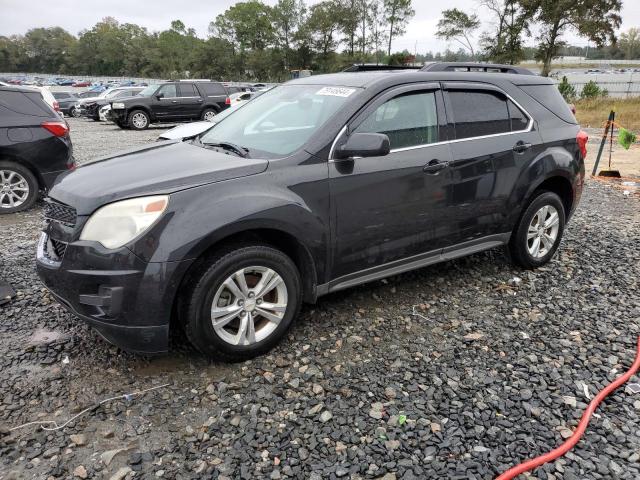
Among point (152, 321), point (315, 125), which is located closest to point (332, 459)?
point (152, 321)

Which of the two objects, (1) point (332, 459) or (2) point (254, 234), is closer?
(1) point (332, 459)

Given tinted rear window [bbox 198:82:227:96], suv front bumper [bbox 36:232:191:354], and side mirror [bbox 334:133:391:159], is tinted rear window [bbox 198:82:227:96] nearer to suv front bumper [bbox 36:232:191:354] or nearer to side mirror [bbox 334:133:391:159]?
side mirror [bbox 334:133:391:159]

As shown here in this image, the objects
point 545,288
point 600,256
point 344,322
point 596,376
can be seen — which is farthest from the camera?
point 600,256

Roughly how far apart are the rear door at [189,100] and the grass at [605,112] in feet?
50.5

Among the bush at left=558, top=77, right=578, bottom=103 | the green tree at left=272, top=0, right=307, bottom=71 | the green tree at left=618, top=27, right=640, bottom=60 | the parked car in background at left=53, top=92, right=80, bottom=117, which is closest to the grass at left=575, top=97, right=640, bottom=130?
the bush at left=558, top=77, right=578, bottom=103

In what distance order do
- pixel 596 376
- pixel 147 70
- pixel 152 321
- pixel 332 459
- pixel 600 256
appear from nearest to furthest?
pixel 332 459 → pixel 152 321 → pixel 596 376 → pixel 600 256 → pixel 147 70

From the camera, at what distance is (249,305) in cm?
295

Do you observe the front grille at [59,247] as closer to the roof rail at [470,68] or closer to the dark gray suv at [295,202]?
the dark gray suv at [295,202]

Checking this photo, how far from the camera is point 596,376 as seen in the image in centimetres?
298

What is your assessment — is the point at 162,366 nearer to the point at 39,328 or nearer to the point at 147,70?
the point at 39,328

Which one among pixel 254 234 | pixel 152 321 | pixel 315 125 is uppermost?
pixel 315 125

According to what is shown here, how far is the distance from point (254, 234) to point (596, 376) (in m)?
2.27

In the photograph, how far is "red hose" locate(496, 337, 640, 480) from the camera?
222 cm

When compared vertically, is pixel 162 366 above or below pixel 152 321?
below
